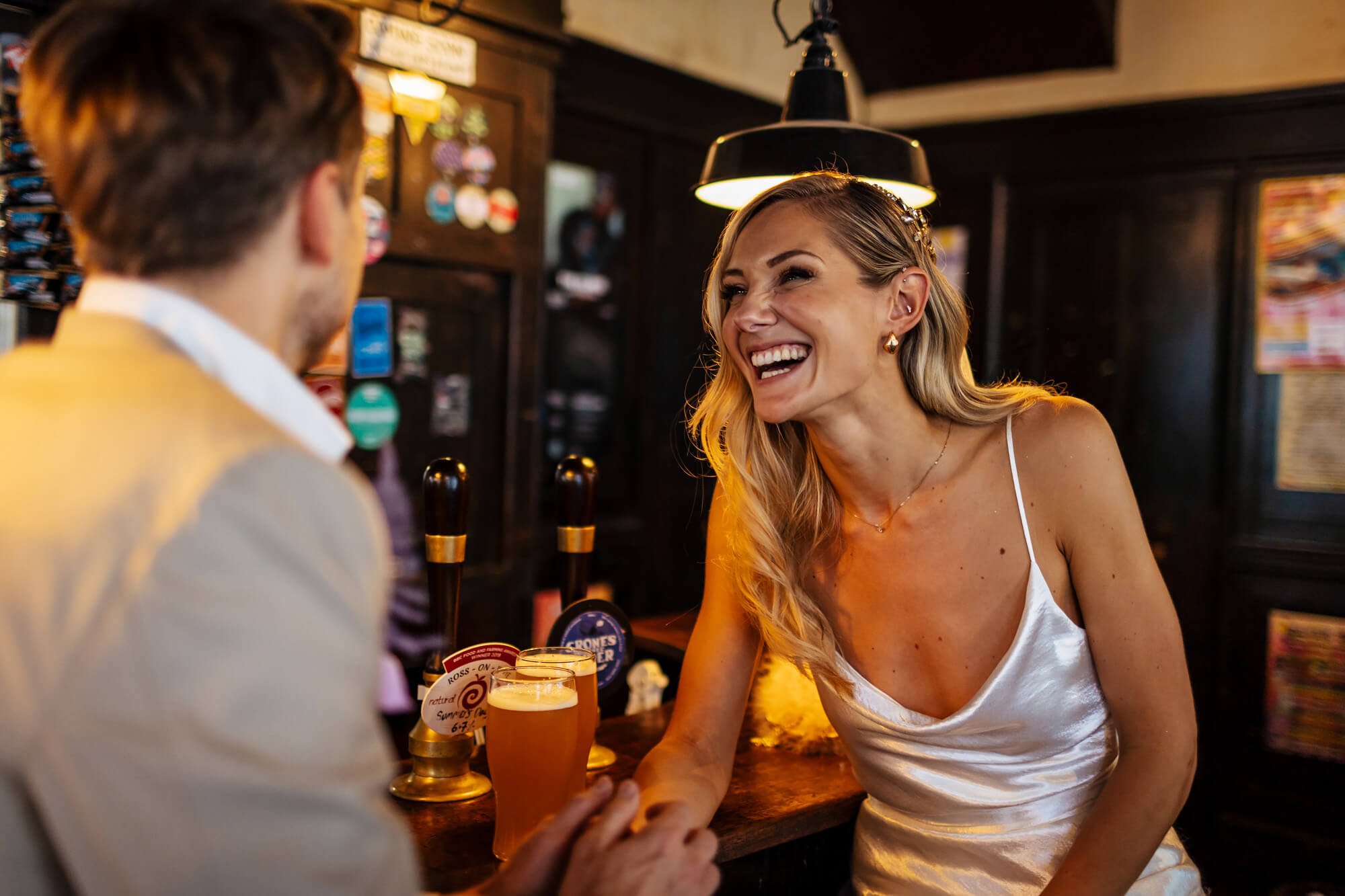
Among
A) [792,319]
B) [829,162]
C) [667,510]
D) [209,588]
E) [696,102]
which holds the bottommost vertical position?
[667,510]

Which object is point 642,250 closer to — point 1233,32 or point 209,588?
point 1233,32

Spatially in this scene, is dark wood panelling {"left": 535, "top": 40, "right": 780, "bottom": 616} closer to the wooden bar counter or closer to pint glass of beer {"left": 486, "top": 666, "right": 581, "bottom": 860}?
the wooden bar counter

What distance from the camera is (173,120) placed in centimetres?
74

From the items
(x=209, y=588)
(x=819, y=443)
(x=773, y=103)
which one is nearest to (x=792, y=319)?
(x=819, y=443)

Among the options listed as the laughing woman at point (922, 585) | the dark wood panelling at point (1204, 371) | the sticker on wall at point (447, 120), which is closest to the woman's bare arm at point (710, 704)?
the laughing woman at point (922, 585)

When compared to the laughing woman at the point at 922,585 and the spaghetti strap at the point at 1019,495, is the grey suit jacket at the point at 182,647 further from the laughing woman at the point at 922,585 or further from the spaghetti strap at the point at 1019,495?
the spaghetti strap at the point at 1019,495

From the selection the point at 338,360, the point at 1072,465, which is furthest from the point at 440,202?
the point at 1072,465

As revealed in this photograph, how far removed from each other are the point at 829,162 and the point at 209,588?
5.15ft

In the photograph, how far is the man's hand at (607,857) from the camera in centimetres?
105

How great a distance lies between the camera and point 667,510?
439 cm

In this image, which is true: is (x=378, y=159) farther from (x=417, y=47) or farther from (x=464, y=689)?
(x=464, y=689)

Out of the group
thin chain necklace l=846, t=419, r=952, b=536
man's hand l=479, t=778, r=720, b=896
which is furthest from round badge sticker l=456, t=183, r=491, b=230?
man's hand l=479, t=778, r=720, b=896

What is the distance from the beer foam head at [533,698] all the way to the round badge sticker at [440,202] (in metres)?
2.02

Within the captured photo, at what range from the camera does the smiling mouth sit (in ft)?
5.58
